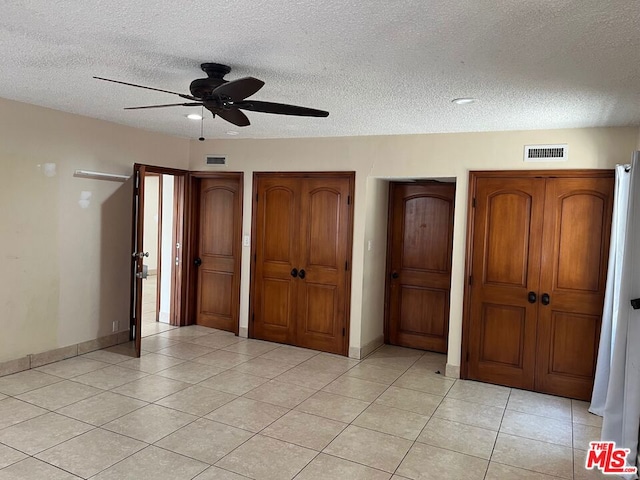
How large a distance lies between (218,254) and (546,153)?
4.12 metres

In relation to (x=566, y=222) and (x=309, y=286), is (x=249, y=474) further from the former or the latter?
(x=566, y=222)

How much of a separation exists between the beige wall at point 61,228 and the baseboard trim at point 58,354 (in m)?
0.06

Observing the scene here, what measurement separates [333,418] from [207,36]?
2.91m

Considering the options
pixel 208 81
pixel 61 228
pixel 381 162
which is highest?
pixel 208 81

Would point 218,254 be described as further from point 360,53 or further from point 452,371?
point 360,53

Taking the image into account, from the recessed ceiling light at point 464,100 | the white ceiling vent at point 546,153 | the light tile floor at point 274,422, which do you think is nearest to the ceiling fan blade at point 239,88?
the recessed ceiling light at point 464,100

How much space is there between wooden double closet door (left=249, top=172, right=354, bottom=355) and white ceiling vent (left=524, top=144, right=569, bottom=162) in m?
1.85

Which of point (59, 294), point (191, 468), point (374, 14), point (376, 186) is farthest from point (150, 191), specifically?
point (374, 14)

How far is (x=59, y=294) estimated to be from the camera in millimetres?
4898

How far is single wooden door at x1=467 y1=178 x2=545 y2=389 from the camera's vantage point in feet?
15.0

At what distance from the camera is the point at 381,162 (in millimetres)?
5254

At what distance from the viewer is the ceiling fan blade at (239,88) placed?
249 cm

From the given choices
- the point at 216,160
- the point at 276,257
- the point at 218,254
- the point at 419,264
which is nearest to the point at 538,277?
the point at 419,264

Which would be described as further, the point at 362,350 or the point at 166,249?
the point at 166,249
